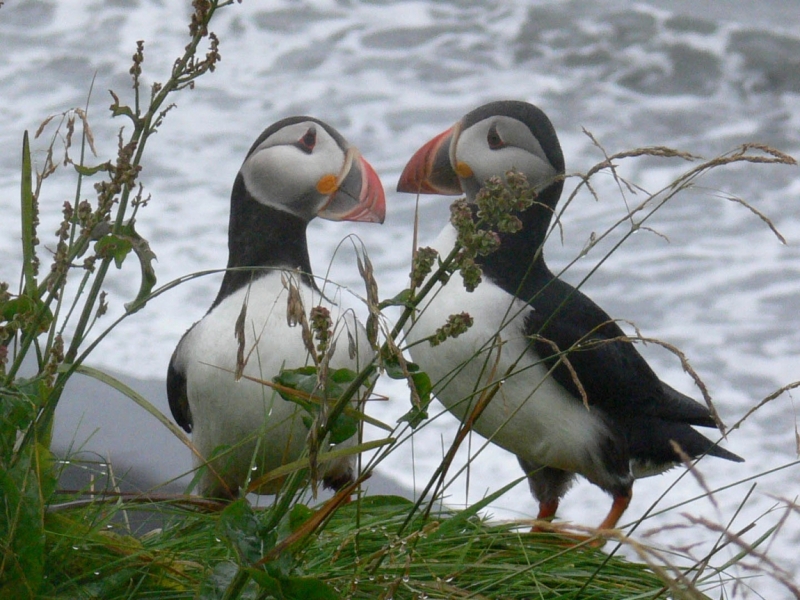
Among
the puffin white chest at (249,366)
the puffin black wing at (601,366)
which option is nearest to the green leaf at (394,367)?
the puffin white chest at (249,366)

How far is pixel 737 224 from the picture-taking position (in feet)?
25.2

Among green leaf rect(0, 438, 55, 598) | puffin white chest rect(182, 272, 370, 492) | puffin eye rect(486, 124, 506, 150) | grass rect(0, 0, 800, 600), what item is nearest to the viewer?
grass rect(0, 0, 800, 600)

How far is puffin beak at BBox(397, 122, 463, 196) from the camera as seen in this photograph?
114 inches

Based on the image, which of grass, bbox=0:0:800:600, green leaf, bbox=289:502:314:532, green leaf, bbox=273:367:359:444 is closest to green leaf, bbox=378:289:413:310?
grass, bbox=0:0:800:600

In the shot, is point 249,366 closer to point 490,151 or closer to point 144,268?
point 490,151

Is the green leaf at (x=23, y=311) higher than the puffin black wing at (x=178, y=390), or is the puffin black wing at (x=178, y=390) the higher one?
the puffin black wing at (x=178, y=390)

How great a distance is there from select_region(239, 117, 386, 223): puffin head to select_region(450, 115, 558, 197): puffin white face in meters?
0.21

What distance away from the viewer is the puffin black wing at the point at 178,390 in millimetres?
2828

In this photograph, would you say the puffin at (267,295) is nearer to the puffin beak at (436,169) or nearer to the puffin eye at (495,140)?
the puffin beak at (436,169)

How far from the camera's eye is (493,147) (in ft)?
9.46

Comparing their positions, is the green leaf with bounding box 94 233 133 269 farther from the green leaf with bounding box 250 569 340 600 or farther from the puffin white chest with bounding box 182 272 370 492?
the puffin white chest with bounding box 182 272 370 492

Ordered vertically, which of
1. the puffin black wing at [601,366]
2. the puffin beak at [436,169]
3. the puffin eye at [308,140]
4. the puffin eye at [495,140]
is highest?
the puffin eye at [495,140]

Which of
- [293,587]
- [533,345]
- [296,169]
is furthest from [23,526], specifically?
[533,345]

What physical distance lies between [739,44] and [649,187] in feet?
8.97
